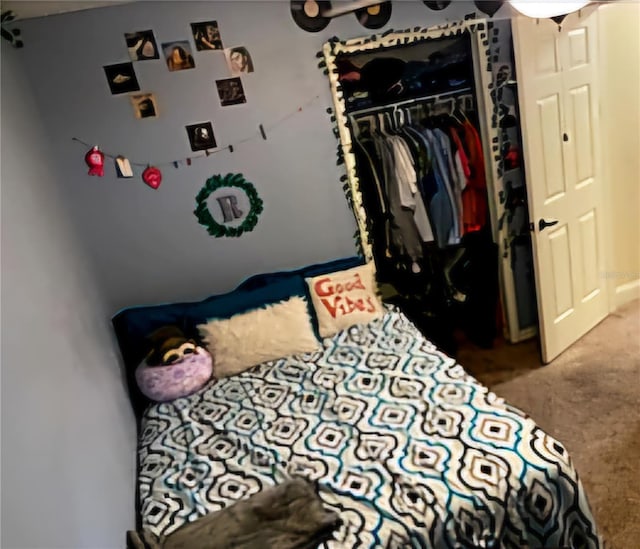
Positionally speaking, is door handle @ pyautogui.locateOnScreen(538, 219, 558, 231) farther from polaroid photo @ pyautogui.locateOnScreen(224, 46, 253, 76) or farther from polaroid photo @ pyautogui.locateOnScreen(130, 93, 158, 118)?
polaroid photo @ pyautogui.locateOnScreen(130, 93, 158, 118)

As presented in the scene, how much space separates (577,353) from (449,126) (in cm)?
145

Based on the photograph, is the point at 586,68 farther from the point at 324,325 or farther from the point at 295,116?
the point at 324,325

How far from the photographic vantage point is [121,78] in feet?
9.01

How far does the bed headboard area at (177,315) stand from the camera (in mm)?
2816

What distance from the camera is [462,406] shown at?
2.11m

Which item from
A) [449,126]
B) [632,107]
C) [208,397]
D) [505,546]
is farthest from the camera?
[632,107]

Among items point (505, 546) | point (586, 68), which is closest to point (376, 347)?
point (505, 546)

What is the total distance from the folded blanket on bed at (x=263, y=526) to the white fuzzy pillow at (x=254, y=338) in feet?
3.05

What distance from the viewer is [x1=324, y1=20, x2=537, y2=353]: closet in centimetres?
Result: 313

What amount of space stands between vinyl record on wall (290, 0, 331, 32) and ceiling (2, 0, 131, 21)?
787 mm

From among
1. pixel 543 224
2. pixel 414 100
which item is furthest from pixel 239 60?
pixel 543 224

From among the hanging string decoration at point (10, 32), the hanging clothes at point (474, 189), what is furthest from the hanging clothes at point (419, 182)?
the hanging string decoration at point (10, 32)

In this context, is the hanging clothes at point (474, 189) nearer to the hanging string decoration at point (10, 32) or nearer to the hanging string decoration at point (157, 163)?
the hanging string decoration at point (157, 163)

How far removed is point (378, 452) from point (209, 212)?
60.7 inches
